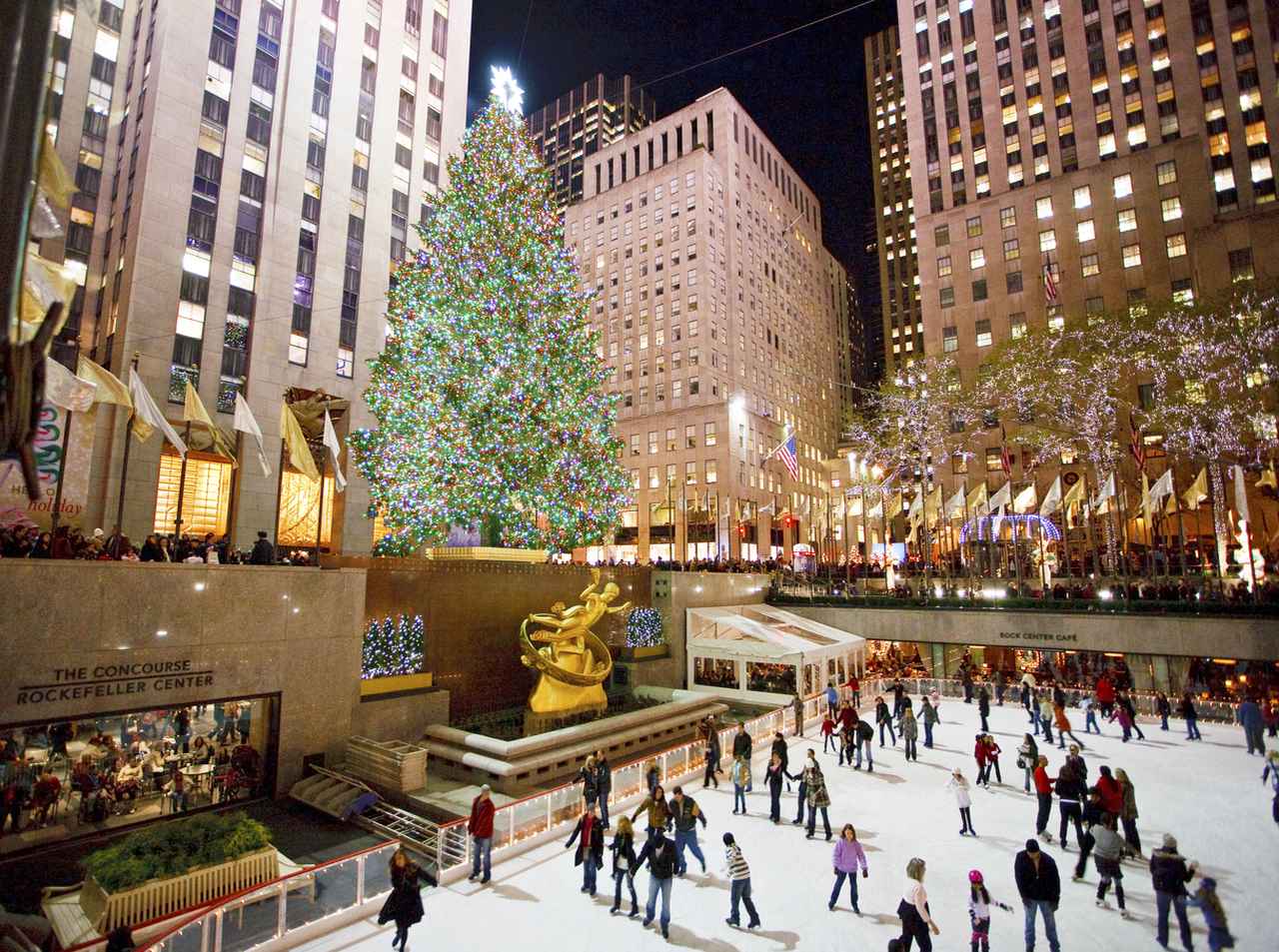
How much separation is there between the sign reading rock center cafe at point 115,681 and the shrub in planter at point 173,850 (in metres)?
3.27

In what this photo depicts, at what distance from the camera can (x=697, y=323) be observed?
2608 inches

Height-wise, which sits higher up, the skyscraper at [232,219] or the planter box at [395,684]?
the skyscraper at [232,219]

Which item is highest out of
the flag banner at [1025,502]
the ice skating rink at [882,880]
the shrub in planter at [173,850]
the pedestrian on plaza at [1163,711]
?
the flag banner at [1025,502]

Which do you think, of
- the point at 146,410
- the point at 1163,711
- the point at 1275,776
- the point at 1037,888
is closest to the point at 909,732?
the point at 1275,776

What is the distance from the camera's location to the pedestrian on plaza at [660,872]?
9117 mm

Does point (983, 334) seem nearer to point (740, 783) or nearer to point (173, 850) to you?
point (740, 783)

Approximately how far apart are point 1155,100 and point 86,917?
77467 millimetres

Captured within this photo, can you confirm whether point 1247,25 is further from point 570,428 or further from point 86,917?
point 86,917

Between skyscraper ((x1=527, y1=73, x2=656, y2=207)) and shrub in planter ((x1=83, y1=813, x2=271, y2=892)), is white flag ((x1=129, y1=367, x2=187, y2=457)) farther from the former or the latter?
skyscraper ((x1=527, y1=73, x2=656, y2=207))

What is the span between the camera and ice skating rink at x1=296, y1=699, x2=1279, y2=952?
9.09m

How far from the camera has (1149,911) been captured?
9633 mm

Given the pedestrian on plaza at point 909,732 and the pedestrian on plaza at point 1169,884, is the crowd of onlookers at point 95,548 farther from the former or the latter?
the pedestrian on plaza at point 909,732

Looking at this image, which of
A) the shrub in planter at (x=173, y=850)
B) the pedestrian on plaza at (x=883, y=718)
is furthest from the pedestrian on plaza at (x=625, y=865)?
the pedestrian on plaza at (x=883, y=718)

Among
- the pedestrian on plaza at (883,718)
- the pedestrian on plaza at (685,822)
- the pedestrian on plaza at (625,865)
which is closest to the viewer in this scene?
the pedestrian on plaza at (625,865)
